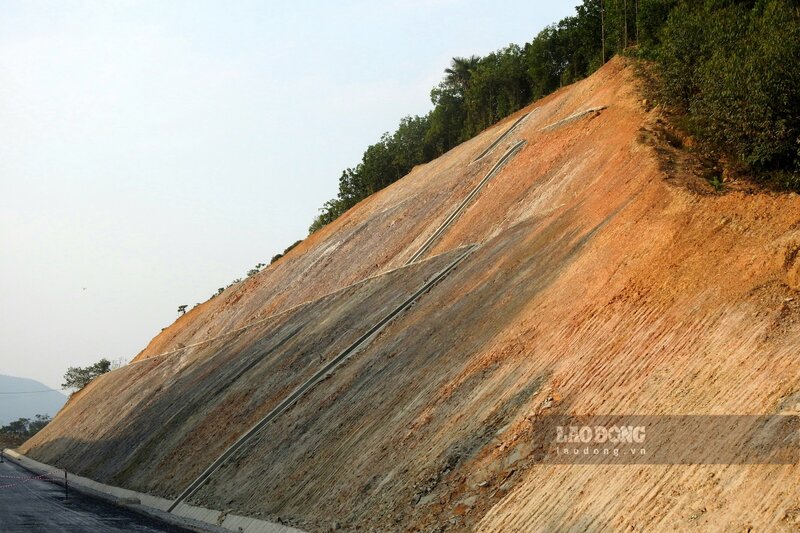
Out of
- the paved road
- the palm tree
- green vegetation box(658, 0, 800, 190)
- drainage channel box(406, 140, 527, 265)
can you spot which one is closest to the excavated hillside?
drainage channel box(406, 140, 527, 265)

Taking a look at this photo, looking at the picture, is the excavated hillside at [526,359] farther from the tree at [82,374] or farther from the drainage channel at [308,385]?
the tree at [82,374]

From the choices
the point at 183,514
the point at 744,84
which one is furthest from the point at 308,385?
Result: the point at 744,84

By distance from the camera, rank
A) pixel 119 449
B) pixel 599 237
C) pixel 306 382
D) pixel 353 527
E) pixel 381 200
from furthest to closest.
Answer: pixel 381 200 → pixel 119 449 → pixel 306 382 → pixel 599 237 → pixel 353 527

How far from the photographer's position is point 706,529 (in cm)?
1226

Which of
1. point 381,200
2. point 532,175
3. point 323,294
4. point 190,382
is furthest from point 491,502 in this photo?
point 381,200

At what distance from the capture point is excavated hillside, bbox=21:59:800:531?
15.0 metres

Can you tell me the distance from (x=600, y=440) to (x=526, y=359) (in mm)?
5016

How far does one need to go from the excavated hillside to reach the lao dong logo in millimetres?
447

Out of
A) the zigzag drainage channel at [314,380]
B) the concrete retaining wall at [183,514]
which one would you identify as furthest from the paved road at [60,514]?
the zigzag drainage channel at [314,380]

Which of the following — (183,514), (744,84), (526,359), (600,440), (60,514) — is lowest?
(600,440)

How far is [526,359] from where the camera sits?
21031mm

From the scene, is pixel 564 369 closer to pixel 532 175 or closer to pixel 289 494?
pixel 289 494

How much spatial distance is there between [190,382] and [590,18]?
4141 centimetres

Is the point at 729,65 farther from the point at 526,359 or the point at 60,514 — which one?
the point at 60,514
